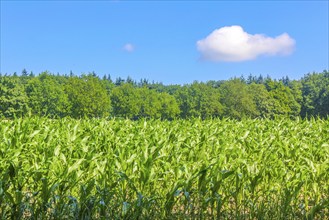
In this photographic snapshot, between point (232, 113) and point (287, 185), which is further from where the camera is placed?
point (232, 113)

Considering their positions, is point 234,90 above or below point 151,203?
above

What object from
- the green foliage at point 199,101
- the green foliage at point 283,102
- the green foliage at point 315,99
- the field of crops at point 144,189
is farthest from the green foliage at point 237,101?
the field of crops at point 144,189

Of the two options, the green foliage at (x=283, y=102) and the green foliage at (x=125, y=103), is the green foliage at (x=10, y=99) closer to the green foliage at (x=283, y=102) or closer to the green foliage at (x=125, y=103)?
the green foliage at (x=125, y=103)

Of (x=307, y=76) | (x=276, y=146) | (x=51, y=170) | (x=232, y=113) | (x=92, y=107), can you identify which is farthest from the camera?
(x=307, y=76)

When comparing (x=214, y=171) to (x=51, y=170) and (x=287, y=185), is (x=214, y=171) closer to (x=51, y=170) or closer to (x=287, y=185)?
(x=287, y=185)

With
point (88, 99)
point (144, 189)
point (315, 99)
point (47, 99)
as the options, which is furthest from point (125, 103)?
point (144, 189)

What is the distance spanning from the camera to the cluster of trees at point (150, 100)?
60281mm

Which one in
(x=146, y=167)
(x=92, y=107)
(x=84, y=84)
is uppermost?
(x=84, y=84)

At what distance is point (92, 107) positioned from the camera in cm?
6025

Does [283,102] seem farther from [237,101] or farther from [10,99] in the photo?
[10,99]

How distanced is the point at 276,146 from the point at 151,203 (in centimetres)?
427

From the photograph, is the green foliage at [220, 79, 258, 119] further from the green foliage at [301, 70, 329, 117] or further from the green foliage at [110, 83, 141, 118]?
the green foliage at [110, 83, 141, 118]

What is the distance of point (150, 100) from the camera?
84.9 meters

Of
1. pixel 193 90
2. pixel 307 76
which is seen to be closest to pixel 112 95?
pixel 193 90
